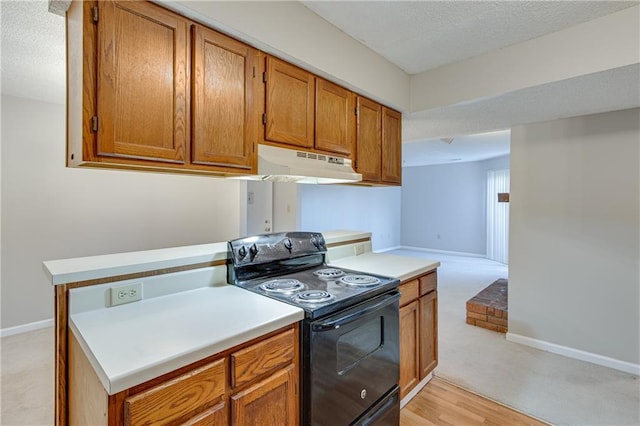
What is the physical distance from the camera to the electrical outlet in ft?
4.55

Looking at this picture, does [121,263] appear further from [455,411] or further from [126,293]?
[455,411]

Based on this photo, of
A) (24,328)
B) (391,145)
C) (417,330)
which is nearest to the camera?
(417,330)

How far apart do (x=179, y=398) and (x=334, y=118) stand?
1813mm

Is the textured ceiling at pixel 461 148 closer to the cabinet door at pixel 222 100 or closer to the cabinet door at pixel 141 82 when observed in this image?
the cabinet door at pixel 222 100

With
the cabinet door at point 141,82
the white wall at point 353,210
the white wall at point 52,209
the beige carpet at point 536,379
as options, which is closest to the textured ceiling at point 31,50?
the white wall at point 52,209

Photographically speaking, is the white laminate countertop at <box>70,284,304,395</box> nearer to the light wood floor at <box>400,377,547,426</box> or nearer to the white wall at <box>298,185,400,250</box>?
the light wood floor at <box>400,377,547,426</box>

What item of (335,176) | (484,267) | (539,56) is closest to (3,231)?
(335,176)

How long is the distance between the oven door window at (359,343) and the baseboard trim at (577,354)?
2195 mm

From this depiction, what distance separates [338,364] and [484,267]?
5969mm

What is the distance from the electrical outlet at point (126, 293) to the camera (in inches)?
54.6

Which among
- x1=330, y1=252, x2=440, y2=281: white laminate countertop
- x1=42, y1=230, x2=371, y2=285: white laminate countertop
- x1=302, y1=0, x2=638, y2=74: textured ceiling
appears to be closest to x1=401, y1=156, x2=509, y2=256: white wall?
x1=302, y1=0, x2=638, y2=74: textured ceiling

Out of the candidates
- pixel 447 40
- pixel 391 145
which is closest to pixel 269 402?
pixel 391 145

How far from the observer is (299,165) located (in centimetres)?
188

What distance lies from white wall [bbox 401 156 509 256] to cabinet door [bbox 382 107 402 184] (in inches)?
205
